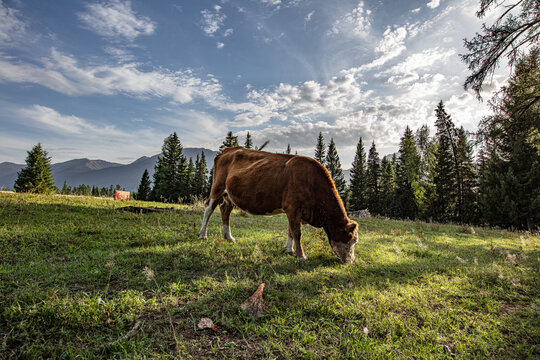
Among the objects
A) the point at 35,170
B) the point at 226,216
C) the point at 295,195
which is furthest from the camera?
the point at 35,170

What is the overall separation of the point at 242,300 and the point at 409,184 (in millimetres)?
44994

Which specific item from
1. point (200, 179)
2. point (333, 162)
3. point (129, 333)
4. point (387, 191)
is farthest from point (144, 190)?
point (129, 333)

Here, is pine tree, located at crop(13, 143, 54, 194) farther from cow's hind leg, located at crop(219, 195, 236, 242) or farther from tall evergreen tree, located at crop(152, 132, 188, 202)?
cow's hind leg, located at crop(219, 195, 236, 242)

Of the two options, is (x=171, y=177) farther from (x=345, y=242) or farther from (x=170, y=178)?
(x=345, y=242)

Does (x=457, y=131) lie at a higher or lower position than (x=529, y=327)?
higher

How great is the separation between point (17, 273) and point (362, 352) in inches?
183

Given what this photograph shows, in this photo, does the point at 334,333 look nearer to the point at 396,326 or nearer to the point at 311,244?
the point at 396,326

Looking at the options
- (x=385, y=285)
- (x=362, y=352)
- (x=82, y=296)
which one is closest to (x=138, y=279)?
(x=82, y=296)

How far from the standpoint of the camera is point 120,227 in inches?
270

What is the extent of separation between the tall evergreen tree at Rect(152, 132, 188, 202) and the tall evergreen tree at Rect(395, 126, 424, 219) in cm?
4201

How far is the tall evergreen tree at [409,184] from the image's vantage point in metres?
39.0

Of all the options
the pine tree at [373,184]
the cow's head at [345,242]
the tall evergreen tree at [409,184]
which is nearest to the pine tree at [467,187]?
the tall evergreen tree at [409,184]

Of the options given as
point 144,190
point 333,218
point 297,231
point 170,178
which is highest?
point 170,178

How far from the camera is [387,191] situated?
48.1 metres
